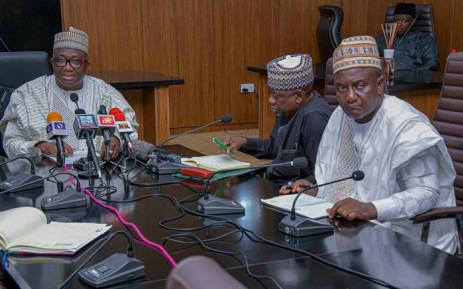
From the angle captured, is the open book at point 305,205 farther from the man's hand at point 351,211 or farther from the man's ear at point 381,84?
the man's ear at point 381,84

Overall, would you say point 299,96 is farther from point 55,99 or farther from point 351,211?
point 55,99

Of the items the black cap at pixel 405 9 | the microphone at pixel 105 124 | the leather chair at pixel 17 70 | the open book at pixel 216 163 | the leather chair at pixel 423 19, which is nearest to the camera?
the microphone at pixel 105 124

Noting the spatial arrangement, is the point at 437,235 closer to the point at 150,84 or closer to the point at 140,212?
the point at 140,212

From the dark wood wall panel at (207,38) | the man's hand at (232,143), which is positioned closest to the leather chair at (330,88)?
the man's hand at (232,143)

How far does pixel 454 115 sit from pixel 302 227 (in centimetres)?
114

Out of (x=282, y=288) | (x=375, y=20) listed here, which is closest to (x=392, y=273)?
(x=282, y=288)

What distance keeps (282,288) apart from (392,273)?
0.81 feet

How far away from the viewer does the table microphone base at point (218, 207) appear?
173 centimetres

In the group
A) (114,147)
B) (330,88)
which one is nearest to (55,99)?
(114,147)

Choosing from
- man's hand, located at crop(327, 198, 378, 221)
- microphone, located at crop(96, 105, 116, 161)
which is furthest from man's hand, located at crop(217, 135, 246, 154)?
man's hand, located at crop(327, 198, 378, 221)

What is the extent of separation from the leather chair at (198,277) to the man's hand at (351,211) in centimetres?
118

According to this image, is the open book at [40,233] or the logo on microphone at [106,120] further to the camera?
the logo on microphone at [106,120]

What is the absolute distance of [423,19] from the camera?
20.4 feet

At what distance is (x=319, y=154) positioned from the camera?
2.23 m
